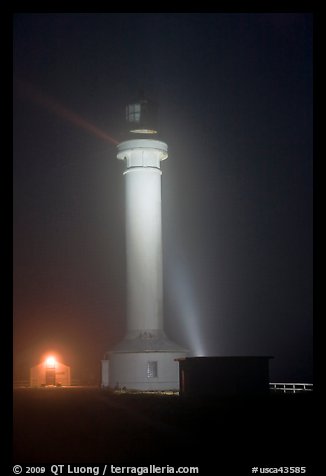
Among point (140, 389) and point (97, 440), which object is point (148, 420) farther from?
point (140, 389)

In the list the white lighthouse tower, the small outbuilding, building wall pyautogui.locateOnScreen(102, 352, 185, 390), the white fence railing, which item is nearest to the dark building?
the white fence railing

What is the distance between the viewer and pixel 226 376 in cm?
2148

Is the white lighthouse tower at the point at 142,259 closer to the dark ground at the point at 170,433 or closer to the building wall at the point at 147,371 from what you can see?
the building wall at the point at 147,371

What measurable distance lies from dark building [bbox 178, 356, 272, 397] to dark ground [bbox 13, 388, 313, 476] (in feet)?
4.12

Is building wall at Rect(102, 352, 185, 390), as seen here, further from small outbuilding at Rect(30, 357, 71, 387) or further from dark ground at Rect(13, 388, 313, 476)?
small outbuilding at Rect(30, 357, 71, 387)

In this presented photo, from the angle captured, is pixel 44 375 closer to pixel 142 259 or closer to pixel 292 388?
pixel 142 259

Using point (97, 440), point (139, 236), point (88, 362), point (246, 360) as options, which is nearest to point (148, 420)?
point (97, 440)

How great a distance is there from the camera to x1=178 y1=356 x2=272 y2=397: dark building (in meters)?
21.5

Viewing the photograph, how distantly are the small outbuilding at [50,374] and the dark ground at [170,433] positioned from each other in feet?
32.7

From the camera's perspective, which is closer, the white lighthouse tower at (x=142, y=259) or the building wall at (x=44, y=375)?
the white lighthouse tower at (x=142, y=259)

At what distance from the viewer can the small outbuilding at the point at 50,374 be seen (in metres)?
30.1

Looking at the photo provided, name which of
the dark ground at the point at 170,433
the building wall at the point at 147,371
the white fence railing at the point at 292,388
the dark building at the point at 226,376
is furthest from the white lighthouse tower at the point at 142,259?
the dark ground at the point at 170,433

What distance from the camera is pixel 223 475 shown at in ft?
36.3
